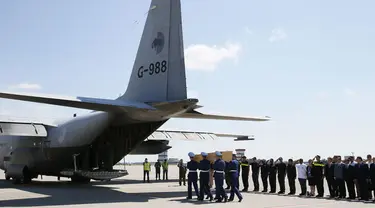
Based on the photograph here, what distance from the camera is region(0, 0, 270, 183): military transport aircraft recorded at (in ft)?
43.0

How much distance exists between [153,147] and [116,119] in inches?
337

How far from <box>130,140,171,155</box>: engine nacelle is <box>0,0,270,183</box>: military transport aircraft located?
4.42 metres

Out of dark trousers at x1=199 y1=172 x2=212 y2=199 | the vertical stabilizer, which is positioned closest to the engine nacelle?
the vertical stabilizer

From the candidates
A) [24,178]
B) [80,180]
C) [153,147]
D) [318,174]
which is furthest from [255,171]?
[24,178]

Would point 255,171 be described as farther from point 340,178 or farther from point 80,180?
point 80,180

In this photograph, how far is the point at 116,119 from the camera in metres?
15.4

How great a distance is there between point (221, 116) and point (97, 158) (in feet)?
19.3

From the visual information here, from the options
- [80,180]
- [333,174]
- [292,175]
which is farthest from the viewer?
[80,180]

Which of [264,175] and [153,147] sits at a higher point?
[153,147]

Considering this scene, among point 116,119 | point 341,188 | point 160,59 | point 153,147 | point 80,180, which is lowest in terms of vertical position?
point 341,188

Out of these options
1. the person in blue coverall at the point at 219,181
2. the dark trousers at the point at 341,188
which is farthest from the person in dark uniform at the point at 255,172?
the person in blue coverall at the point at 219,181

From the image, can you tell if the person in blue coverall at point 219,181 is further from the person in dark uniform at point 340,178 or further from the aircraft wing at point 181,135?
the aircraft wing at point 181,135

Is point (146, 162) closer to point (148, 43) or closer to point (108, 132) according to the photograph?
point (108, 132)

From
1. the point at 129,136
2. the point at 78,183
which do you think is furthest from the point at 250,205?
the point at 78,183
